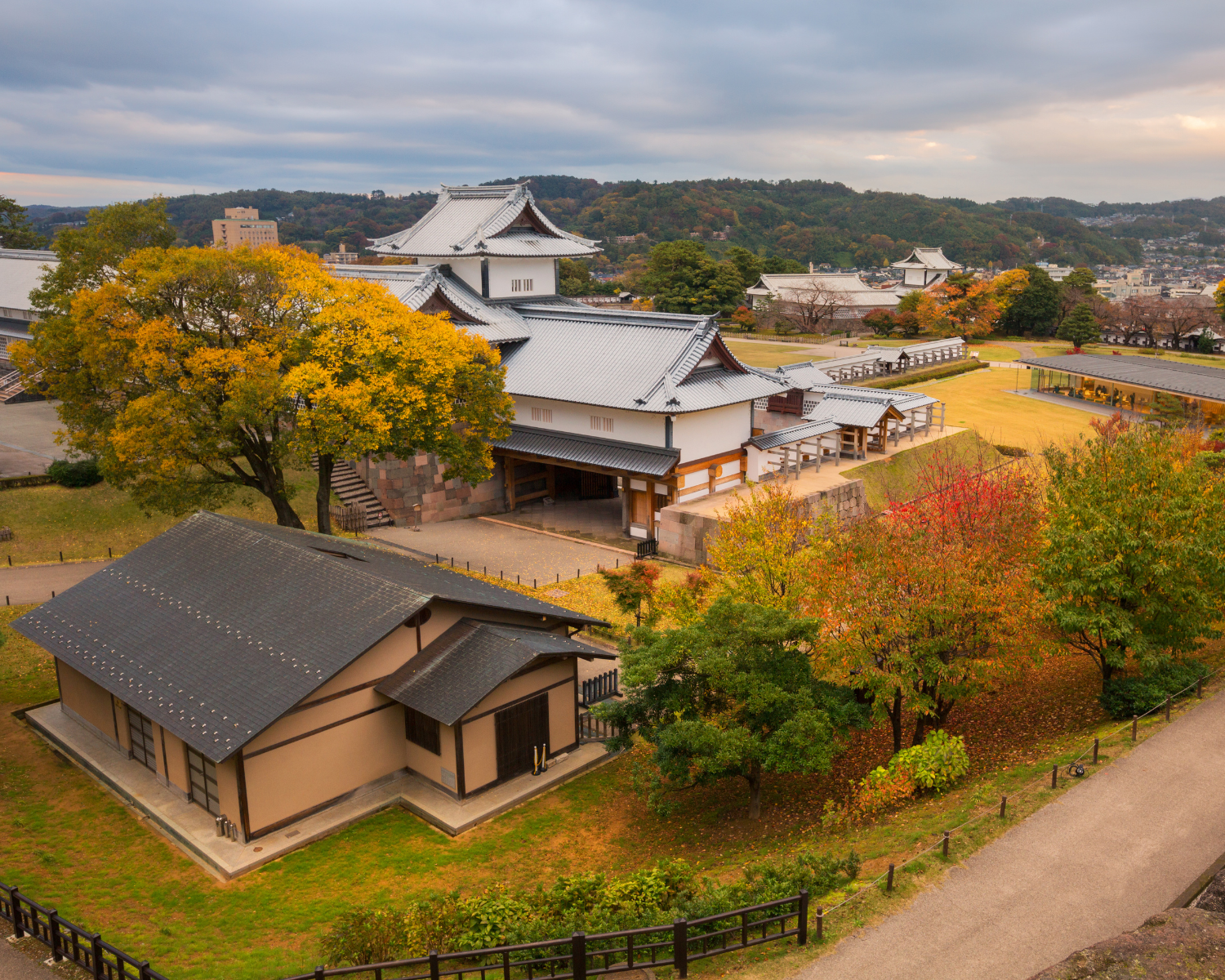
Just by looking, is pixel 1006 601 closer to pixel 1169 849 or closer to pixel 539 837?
pixel 1169 849

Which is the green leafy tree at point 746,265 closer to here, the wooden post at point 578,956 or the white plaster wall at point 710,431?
the white plaster wall at point 710,431

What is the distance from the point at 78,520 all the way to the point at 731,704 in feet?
91.6

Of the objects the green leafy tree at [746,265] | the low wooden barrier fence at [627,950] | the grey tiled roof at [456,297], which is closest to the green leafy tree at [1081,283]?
the green leafy tree at [746,265]

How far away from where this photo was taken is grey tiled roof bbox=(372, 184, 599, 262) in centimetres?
4100

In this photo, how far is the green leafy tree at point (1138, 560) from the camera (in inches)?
721

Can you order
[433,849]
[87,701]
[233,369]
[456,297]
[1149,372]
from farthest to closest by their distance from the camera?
1. [1149,372]
2. [456,297]
3. [233,369]
4. [87,701]
5. [433,849]

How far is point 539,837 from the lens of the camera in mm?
17000

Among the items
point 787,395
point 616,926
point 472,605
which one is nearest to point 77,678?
point 472,605

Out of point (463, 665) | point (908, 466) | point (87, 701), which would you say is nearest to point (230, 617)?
point (463, 665)

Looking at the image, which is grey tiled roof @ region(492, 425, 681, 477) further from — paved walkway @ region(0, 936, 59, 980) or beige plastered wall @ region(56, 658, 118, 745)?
paved walkway @ region(0, 936, 59, 980)

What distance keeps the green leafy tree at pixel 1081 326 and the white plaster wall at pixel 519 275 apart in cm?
5800

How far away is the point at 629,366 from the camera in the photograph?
35.5m

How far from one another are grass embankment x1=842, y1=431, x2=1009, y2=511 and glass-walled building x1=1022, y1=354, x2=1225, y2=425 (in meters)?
12.8

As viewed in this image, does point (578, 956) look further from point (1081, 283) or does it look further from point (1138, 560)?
point (1081, 283)
